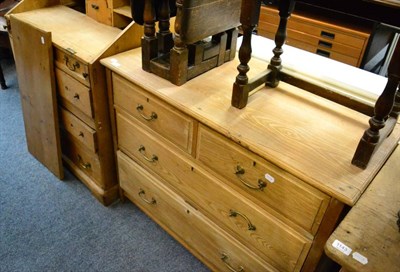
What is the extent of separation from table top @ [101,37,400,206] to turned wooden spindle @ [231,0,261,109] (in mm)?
40

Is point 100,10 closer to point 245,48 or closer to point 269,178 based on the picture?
point 245,48

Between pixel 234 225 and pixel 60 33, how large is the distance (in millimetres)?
1245

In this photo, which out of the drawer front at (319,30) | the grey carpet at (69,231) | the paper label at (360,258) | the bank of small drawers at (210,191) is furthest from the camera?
the drawer front at (319,30)

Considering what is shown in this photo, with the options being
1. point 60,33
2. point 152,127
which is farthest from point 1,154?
point 152,127

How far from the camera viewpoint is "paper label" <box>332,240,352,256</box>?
758mm

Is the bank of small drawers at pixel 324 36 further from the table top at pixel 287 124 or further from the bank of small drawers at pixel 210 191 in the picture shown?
the bank of small drawers at pixel 210 191

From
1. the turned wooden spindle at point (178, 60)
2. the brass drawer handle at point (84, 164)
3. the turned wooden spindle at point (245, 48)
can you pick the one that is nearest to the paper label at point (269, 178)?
the turned wooden spindle at point (245, 48)

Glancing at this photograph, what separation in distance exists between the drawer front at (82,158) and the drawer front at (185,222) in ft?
0.44

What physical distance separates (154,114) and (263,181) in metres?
0.52

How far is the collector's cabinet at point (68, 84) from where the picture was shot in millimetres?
1521

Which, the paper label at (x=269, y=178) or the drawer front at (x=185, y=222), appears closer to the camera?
the paper label at (x=269, y=178)

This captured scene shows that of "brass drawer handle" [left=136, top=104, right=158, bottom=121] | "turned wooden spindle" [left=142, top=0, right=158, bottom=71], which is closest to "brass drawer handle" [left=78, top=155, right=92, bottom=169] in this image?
"brass drawer handle" [left=136, top=104, right=158, bottom=121]

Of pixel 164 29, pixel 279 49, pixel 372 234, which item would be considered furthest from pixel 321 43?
pixel 372 234

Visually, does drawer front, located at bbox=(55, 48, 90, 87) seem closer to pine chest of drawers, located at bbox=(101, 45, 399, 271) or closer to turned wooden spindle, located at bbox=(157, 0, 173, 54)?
pine chest of drawers, located at bbox=(101, 45, 399, 271)
